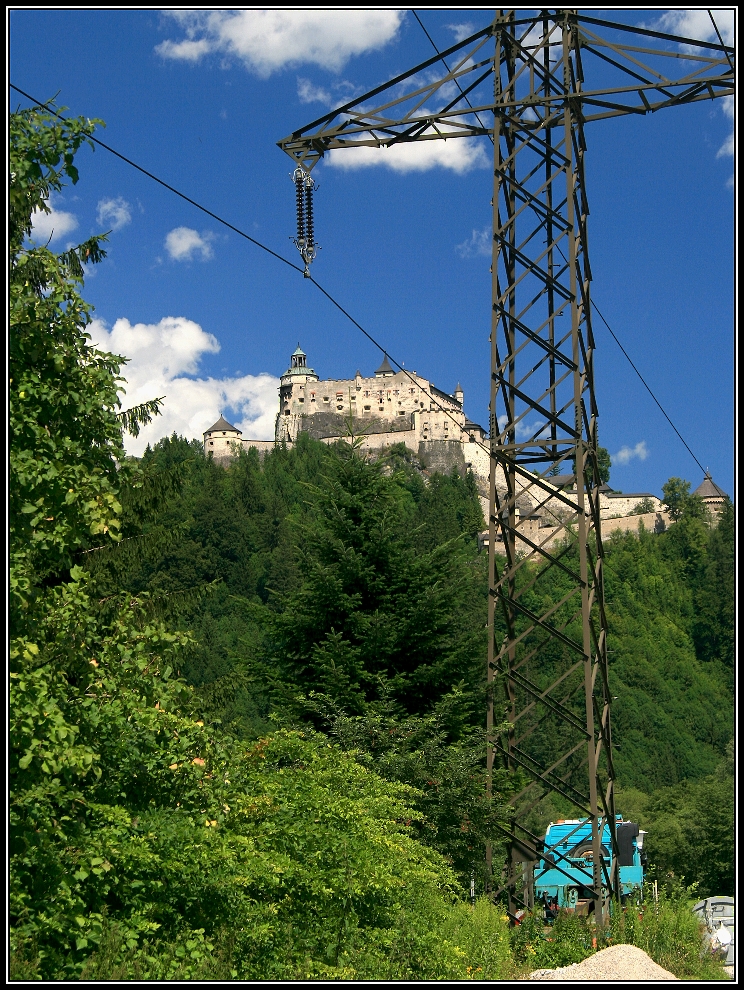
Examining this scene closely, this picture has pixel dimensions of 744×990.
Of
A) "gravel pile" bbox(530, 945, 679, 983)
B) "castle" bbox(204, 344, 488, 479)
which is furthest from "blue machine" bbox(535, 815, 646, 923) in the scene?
"castle" bbox(204, 344, 488, 479)

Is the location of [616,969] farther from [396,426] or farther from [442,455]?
[396,426]

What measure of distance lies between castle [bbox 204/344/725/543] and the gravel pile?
117741 mm

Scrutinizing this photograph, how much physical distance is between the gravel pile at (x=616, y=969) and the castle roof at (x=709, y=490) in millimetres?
124452

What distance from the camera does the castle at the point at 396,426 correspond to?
131375 mm

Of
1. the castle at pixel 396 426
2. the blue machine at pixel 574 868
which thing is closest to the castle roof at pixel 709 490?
the castle at pixel 396 426

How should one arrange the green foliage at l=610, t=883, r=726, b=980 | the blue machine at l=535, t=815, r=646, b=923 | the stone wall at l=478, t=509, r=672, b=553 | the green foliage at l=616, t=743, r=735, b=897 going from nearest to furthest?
the green foliage at l=610, t=883, r=726, b=980 < the blue machine at l=535, t=815, r=646, b=923 < the green foliage at l=616, t=743, r=735, b=897 < the stone wall at l=478, t=509, r=672, b=553

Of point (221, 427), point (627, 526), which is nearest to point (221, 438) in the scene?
point (221, 427)

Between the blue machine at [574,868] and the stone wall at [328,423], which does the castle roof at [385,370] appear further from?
the blue machine at [574,868]

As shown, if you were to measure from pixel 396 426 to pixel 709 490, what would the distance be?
39.5m

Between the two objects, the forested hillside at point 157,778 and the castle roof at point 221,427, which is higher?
the castle roof at point 221,427

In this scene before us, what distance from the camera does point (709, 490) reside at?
5143 inches

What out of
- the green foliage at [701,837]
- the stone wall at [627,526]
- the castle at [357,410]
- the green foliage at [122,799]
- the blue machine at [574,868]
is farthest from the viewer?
the castle at [357,410]

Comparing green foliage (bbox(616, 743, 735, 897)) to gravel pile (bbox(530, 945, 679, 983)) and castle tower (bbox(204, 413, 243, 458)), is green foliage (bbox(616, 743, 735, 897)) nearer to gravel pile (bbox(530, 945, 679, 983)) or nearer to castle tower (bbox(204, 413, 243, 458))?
gravel pile (bbox(530, 945, 679, 983))

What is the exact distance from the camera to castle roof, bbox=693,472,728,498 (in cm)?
12975
